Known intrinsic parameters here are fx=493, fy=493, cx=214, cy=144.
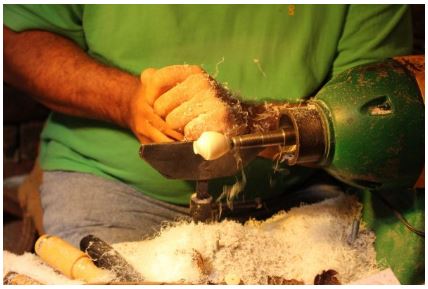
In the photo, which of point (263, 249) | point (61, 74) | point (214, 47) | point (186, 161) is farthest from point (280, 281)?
point (61, 74)

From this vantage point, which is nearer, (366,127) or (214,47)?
(366,127)

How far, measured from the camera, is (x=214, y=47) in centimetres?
78

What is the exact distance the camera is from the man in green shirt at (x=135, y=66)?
0.78 metres

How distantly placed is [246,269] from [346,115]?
0.83 feet

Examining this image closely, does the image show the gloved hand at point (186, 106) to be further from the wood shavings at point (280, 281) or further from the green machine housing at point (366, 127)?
the wood shavings at point (280, 281)

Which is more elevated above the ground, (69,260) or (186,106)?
(186,106)

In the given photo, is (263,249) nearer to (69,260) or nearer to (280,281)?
(280,281)

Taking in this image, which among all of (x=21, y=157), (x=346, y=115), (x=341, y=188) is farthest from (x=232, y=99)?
(x=21, y=157)

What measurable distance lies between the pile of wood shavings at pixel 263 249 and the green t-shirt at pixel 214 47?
0.34 feet

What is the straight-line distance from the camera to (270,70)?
0.81 m

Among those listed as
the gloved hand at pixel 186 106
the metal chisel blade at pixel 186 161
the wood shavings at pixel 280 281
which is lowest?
the wood shavings at pixel 280 281

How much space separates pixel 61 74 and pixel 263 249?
44cm

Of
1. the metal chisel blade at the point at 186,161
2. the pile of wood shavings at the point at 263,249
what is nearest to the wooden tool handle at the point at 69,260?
the pile of wood shavings at the point at 263,249

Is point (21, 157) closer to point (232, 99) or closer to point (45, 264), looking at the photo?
point (45, 264)
